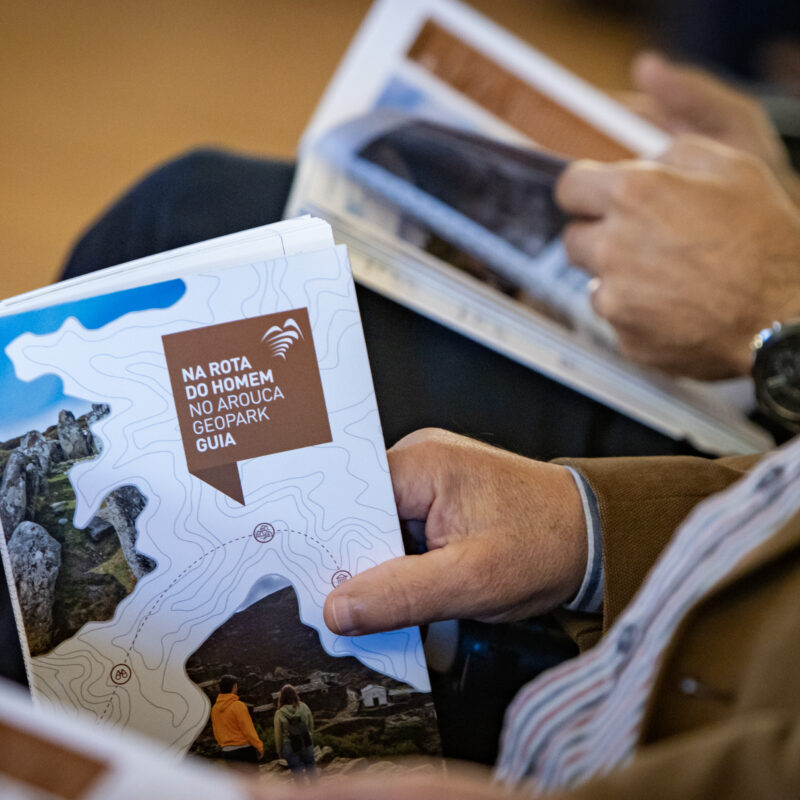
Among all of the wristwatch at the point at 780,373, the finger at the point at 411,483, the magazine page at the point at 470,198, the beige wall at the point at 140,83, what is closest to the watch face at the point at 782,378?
the wristwatch at the point at 780,373

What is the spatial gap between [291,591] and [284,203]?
39 cm

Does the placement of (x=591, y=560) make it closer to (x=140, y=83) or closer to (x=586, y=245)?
(x=586, y=245)

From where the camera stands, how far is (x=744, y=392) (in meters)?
0.82

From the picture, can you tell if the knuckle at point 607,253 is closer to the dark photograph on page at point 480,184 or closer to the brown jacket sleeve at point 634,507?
the dark photograph on page at point 480,184

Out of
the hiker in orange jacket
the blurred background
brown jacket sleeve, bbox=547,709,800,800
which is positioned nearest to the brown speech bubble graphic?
the hiker in orange jacket

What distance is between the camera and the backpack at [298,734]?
488 mm

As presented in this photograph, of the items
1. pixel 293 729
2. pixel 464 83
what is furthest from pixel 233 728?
pixel 464 83

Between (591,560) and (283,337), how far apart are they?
0.24m

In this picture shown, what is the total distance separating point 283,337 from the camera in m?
0.47

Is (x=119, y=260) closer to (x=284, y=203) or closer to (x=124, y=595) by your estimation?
(x=284, y=203)

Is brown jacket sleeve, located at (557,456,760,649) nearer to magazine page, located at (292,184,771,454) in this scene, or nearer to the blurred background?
magazine page, located at (292,184,771,454)

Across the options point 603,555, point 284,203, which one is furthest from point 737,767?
point 284,203

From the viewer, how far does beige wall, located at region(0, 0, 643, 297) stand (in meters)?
1.42

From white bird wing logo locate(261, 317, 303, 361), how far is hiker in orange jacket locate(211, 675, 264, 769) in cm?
20
